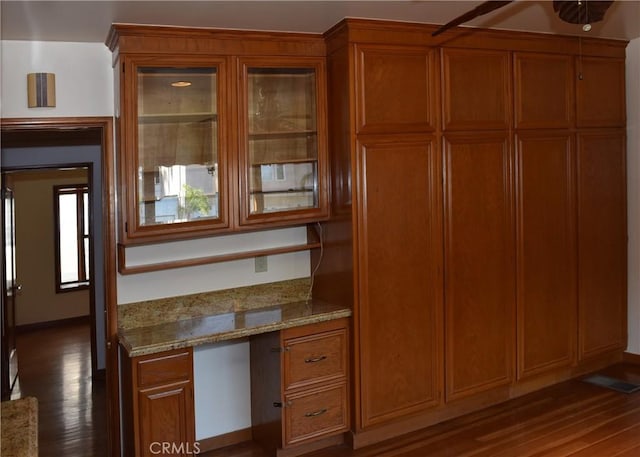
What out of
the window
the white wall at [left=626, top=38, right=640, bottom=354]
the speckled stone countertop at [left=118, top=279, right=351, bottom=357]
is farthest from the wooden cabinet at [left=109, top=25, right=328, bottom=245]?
the window

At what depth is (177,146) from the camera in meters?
3.26

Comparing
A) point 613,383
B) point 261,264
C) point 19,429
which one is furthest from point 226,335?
point 613,383

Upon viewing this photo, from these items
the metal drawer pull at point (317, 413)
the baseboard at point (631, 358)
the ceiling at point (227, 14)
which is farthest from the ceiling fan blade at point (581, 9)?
the baseboard at point (631, 358)

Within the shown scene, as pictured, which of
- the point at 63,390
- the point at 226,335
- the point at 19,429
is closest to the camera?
the point at 19,429

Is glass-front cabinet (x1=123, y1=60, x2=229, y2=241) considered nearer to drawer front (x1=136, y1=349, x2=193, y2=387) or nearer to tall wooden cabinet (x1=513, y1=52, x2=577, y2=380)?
drawer front (x1=136, y1=349, x2=193, y2=387)

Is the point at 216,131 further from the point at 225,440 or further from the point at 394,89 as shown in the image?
the point at 225,440

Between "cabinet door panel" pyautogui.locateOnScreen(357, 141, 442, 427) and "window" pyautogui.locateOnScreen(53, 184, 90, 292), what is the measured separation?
19.7ft

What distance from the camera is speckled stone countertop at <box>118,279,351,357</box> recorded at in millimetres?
3061

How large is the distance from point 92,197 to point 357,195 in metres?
2.95

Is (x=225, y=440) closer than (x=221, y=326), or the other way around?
(x=221, y=326)

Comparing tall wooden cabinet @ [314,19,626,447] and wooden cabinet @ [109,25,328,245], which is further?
tall wooden cabinet @ [314,19,626,447]

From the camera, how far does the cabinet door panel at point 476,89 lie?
3641 millimetres

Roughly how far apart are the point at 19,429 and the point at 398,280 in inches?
90.6

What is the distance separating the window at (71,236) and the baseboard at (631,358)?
6804mm
